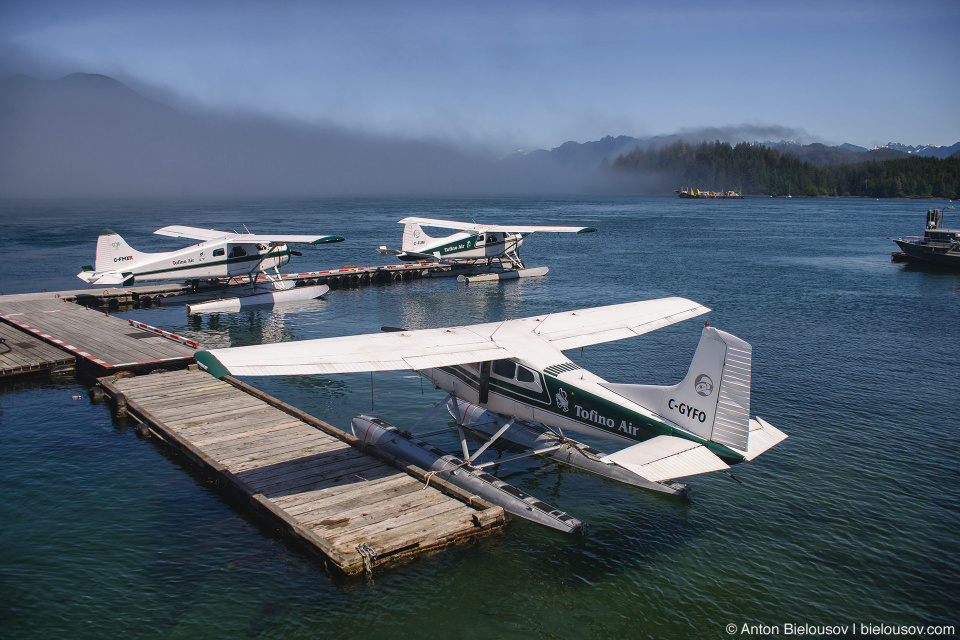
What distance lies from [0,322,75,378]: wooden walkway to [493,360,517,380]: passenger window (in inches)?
571

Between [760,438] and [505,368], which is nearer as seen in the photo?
[760,438]

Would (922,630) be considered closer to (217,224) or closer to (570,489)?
(570,489)

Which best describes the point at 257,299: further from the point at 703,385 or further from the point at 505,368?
the point at 703,385

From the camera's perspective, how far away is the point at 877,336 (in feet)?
82.4

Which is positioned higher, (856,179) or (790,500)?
(856,179)

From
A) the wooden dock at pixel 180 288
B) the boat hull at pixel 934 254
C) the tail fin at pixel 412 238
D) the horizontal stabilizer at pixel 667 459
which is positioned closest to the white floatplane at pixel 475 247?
the tail fin at pixel 412 238

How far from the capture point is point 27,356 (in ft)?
64.3

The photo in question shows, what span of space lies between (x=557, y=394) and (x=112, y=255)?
78.9ft

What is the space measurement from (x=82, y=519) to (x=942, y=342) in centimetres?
2812

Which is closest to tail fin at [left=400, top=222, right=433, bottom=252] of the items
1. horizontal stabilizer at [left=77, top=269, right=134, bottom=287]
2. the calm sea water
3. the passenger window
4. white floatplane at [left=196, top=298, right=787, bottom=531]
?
horizontal stabilizer at [left=77, top=269, right=134, bottom=287]

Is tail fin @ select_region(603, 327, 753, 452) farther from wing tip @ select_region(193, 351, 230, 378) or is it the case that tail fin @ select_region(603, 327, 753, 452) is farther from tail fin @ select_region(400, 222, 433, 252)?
tail fin @ select_region(400, 222, 433, 252)

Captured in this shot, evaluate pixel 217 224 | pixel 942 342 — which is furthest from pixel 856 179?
pixel 942 342

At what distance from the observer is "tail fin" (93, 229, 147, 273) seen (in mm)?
27453

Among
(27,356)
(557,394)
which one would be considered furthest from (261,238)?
(557,394)
